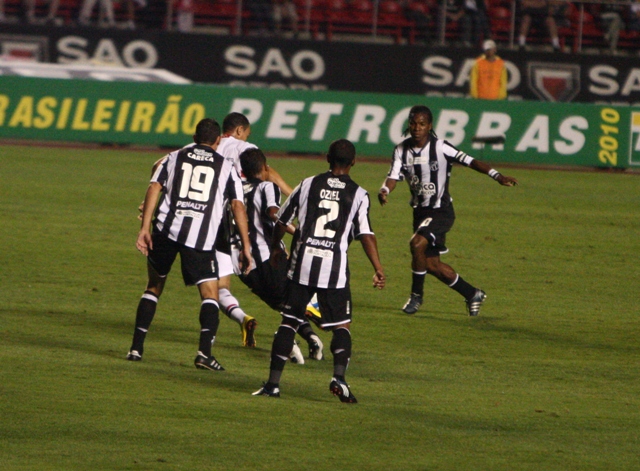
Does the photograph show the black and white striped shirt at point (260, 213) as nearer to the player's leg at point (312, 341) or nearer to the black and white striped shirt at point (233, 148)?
the black and white striped shirt at point (233, 148)

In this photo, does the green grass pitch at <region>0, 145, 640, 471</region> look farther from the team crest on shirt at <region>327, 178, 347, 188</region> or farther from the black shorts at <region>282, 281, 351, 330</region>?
the team crest on shirt at <region>327, 178, 347, 188</region>

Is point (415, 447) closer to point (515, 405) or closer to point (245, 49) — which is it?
point (515, 405)

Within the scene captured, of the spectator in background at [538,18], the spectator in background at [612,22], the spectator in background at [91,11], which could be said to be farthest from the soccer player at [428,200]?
the spectator in background at [612,22]

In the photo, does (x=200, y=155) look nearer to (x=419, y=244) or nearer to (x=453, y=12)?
(x=419, y=244)

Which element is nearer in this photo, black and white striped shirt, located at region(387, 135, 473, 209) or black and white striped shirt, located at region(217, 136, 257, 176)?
black and white striped shirt, located at region(217, 136, 257, 176)

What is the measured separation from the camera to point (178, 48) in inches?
1148

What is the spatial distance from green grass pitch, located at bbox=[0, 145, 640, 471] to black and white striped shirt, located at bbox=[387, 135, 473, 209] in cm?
115

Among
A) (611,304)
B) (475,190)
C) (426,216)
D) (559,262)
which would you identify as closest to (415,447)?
(426,216)

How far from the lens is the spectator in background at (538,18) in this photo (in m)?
29.7

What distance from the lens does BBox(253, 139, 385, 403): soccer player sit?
25.1 ft

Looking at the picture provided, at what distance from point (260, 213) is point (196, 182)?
3.32 feet

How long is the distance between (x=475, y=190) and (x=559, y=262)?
7128 millimetres

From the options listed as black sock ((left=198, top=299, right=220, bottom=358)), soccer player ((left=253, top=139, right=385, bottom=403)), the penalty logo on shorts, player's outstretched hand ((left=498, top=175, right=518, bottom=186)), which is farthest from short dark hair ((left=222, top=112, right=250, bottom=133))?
the penalty logo on shorts

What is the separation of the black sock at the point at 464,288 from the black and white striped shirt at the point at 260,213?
2605 mm
